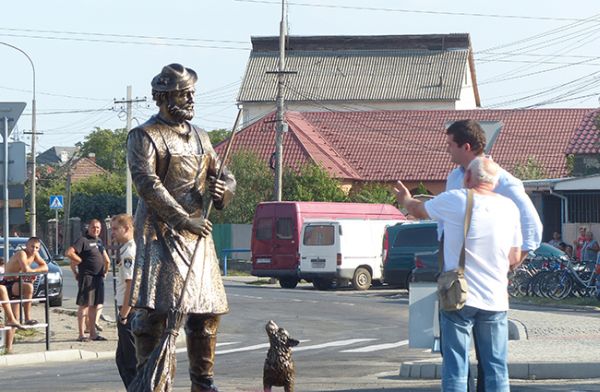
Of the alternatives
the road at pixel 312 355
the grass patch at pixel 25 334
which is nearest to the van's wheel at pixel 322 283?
the road at pixel 312 355

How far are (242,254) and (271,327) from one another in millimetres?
44469

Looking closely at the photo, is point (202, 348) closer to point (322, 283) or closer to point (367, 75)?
point (322, 283)

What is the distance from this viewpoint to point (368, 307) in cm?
2855

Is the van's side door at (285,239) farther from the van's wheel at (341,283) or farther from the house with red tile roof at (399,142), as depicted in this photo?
the house with red tile roof at (399,142)

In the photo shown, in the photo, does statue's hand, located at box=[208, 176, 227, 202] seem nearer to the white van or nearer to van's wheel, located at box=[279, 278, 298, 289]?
the white van

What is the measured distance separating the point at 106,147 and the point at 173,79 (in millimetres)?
98050

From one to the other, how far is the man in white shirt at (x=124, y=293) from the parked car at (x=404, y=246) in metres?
20.4

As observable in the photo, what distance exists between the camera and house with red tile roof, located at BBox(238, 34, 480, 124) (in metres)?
82.6

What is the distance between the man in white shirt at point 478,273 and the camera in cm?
827

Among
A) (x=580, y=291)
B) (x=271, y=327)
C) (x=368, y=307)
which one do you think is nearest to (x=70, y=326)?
(x=368, y=307)

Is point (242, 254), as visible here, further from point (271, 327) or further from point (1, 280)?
point (271, 327)

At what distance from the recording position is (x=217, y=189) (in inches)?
329

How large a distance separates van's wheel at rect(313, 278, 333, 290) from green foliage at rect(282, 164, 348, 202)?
50.0 ft

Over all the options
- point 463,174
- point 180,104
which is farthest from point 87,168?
point 180,104
